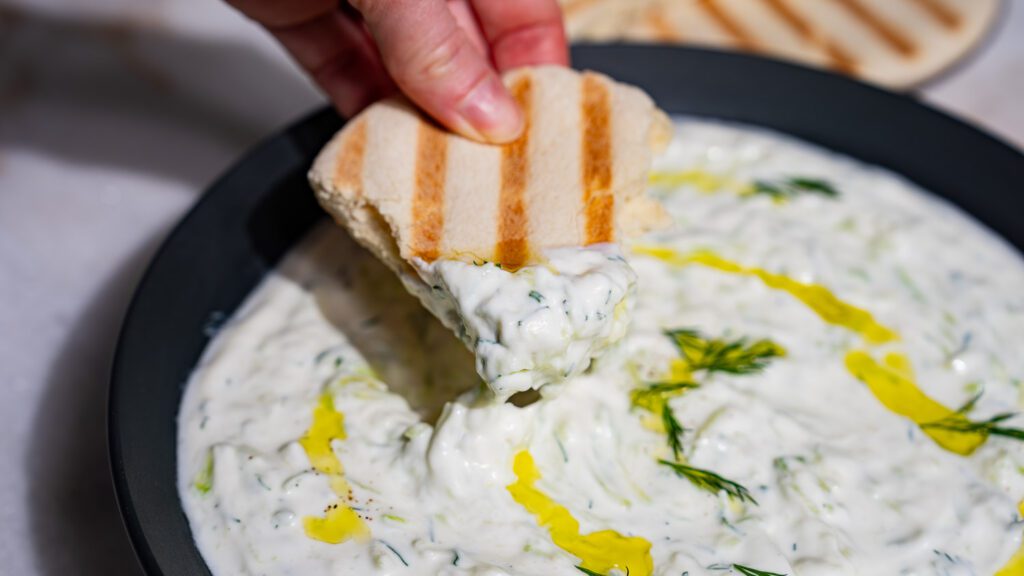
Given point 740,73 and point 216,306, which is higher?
point 740,73

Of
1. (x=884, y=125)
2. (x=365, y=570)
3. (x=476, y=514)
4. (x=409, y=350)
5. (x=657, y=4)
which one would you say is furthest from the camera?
(x=657, y=4)

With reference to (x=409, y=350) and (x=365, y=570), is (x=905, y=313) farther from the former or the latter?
(x=365, y=570)

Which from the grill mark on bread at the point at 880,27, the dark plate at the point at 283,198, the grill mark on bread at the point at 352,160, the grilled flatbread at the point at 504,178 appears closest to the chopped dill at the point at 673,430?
the grilled flatbread at the point at 504,178

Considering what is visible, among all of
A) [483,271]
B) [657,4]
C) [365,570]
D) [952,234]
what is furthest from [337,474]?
[657,4]

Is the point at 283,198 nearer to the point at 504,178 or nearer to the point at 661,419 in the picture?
the point at 504,178

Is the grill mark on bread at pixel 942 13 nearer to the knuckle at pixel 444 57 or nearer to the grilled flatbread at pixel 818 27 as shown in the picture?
the grilled flatbread at pixel 818 27

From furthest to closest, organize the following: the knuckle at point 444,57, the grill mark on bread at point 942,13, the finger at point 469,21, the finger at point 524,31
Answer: the grill mark on bread at point 942,13 → the finger at point 469,21 → the finger at point 524,31 → the knuckle at point 444,57

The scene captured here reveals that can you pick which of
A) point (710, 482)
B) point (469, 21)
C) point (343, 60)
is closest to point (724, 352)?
point (710, 482)
